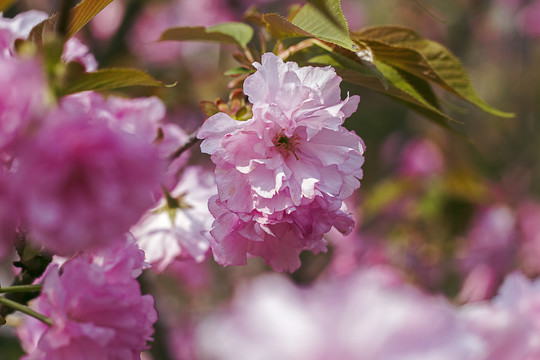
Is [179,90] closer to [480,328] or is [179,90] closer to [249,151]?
[249,151]

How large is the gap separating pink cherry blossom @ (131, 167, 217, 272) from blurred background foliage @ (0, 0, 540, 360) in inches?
10.3

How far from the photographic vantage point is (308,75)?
52 centimetres

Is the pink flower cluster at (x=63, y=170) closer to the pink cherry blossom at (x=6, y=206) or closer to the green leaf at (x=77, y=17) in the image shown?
the pink cherry blossom at (x=6, y=206)

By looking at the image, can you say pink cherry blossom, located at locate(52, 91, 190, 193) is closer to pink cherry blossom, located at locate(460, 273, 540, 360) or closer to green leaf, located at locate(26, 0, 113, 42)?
green leaf, located at locate(26, 0, 113, 42)

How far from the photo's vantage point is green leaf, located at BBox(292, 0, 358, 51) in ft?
1.58

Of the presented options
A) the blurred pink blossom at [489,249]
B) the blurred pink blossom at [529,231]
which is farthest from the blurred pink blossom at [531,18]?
the blurred pink blossom at [489,249]

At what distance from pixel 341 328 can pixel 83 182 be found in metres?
0.16

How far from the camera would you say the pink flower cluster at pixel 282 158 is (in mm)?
509

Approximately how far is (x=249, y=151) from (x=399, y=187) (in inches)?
45.3

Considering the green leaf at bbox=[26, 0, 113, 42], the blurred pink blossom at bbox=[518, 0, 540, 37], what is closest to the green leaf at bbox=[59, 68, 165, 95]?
the green leaf at bbox=[26, 0, 113, 42]

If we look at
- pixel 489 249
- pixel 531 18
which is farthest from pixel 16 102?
pixel 531 18

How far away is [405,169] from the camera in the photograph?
87.7 inches

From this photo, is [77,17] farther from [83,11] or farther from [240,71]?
[240,71]

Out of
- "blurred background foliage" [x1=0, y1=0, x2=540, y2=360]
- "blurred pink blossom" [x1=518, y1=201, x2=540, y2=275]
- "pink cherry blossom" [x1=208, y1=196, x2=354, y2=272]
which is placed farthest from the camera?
"blurred pink blossom" [x1=518, y1=201, x2=540, y2=275]
